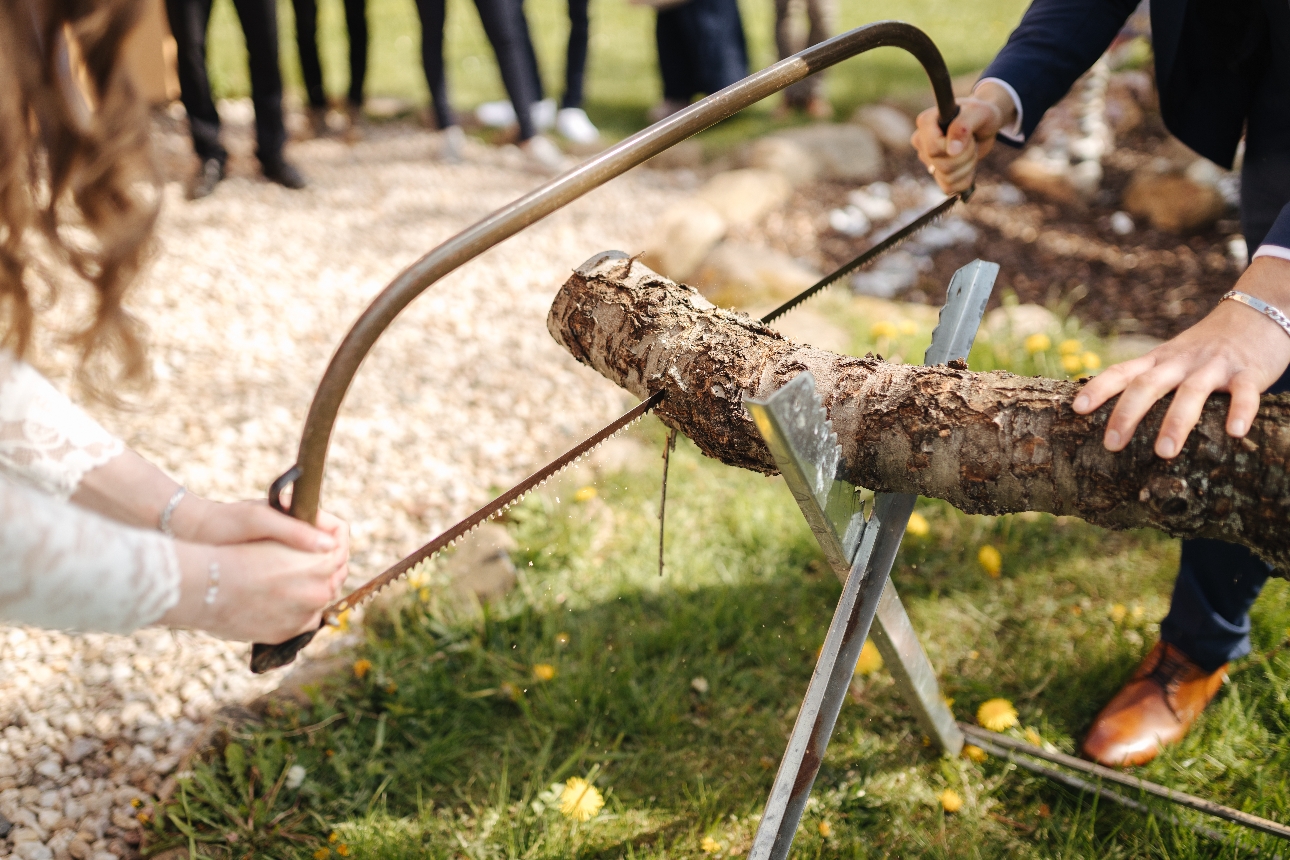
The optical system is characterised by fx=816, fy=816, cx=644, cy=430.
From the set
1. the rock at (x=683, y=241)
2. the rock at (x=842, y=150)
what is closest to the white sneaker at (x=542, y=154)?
the rock at (x=683, y=241)

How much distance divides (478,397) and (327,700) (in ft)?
5.39

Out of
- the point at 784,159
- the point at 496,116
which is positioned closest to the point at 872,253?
the point at 784,159

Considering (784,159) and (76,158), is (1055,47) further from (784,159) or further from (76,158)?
(784,159)

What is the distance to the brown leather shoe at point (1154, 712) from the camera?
1.95 metres

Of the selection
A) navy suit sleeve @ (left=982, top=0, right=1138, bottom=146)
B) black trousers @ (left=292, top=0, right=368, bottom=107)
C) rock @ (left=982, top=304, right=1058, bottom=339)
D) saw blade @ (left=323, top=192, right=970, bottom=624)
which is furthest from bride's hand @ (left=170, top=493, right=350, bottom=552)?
black trousers @ (left=292, top=0, right=368, bottom=107)

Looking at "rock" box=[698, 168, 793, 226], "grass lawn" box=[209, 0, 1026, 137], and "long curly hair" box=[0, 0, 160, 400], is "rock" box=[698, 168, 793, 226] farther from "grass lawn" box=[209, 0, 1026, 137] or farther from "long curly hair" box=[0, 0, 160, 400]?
"long curly hair" box=[0, 0, 160, 400]

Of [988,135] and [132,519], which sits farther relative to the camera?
[988,135]

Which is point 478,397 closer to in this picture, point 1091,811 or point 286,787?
point 286,787

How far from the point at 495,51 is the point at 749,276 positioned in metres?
2.66

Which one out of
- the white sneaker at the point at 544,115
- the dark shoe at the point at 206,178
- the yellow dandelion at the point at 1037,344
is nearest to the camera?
the yellow dandelion at the point at 1037,344

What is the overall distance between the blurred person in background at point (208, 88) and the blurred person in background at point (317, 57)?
2.69 feet

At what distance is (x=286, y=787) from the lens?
1923mm

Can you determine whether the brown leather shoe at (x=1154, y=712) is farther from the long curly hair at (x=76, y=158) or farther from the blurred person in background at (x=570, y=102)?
the blurred person in background at (x=570, y=102)

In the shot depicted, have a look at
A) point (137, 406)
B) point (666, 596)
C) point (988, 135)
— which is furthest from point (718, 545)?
point (137, 406)
